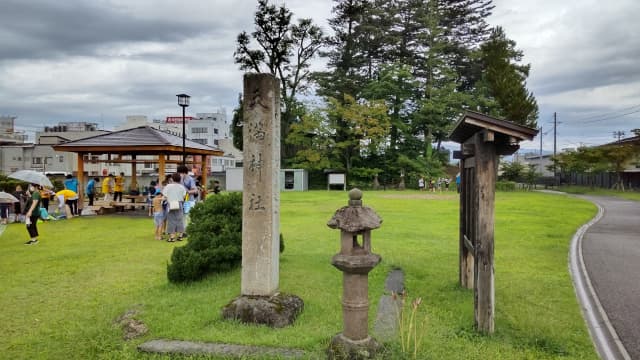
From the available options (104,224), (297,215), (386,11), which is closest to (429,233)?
(297,215)

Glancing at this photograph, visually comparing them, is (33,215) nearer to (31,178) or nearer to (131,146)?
(31,178)

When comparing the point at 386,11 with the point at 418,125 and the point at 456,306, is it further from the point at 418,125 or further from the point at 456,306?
the point at 456,306

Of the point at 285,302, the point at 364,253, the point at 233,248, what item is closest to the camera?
the point at 364,253

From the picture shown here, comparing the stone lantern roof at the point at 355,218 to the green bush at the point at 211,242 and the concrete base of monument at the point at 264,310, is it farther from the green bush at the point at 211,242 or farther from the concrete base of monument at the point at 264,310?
the green bush at the point at 211,242

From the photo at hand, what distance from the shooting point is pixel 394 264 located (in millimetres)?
8484

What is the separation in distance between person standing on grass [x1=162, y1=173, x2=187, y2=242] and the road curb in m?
8.00

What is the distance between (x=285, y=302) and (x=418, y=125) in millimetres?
37150

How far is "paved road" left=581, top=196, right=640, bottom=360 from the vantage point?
18.1 ft

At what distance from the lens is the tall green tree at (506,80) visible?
40.2 meters

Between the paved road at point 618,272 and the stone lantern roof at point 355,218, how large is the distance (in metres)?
3.03

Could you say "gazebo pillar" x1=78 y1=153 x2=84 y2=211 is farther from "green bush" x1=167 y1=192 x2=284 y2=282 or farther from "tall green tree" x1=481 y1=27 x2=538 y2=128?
"tall green tree" x1=481 y1=27 x2=538 y2=128


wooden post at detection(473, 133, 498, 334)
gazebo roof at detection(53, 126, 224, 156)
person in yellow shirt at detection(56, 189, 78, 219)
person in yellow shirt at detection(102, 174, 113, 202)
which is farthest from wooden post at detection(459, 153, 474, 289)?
person in yellow shirt at detection(102, 174, 113, 202)

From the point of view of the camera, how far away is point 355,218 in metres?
4.25

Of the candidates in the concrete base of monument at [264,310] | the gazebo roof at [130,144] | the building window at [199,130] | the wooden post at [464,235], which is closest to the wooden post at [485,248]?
the wooden post at [464,235]
